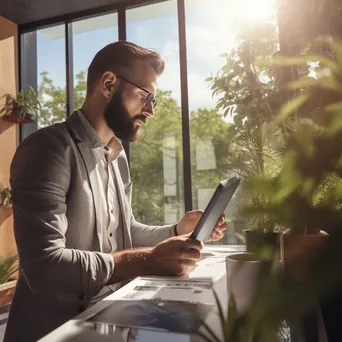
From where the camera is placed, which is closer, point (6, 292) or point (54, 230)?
point (54, 230)

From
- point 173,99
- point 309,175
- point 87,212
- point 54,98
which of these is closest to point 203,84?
point 173,99

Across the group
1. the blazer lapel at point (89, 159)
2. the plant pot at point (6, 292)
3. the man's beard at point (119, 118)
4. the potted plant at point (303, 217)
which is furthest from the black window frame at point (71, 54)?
the potted plant at point (303, 217)

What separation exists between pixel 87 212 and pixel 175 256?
1.31 feet

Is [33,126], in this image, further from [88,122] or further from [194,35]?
[88,122]

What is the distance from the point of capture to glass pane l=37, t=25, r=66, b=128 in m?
3.83

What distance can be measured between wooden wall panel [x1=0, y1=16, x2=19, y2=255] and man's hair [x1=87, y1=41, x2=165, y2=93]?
2.50 m

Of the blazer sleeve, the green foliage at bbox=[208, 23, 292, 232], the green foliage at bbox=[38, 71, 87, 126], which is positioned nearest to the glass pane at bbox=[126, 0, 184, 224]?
the green foliage at bbox=[38, 71, 87, 126]

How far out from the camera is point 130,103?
1.65 meters

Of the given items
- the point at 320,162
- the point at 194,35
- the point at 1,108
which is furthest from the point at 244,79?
the point at 1,108

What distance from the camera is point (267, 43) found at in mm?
2004

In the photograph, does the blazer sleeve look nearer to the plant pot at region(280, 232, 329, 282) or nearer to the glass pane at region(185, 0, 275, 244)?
the plant pot at region(280, 232, 329, 282)

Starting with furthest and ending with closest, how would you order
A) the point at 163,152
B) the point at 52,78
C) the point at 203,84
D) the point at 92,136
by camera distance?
1. the point at 52,78
2. the point at 163,152
3. the point at 203,84
4. the point at 92,136

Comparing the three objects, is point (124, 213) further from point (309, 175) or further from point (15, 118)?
point (15, 118)

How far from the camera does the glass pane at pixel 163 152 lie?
336 cm
